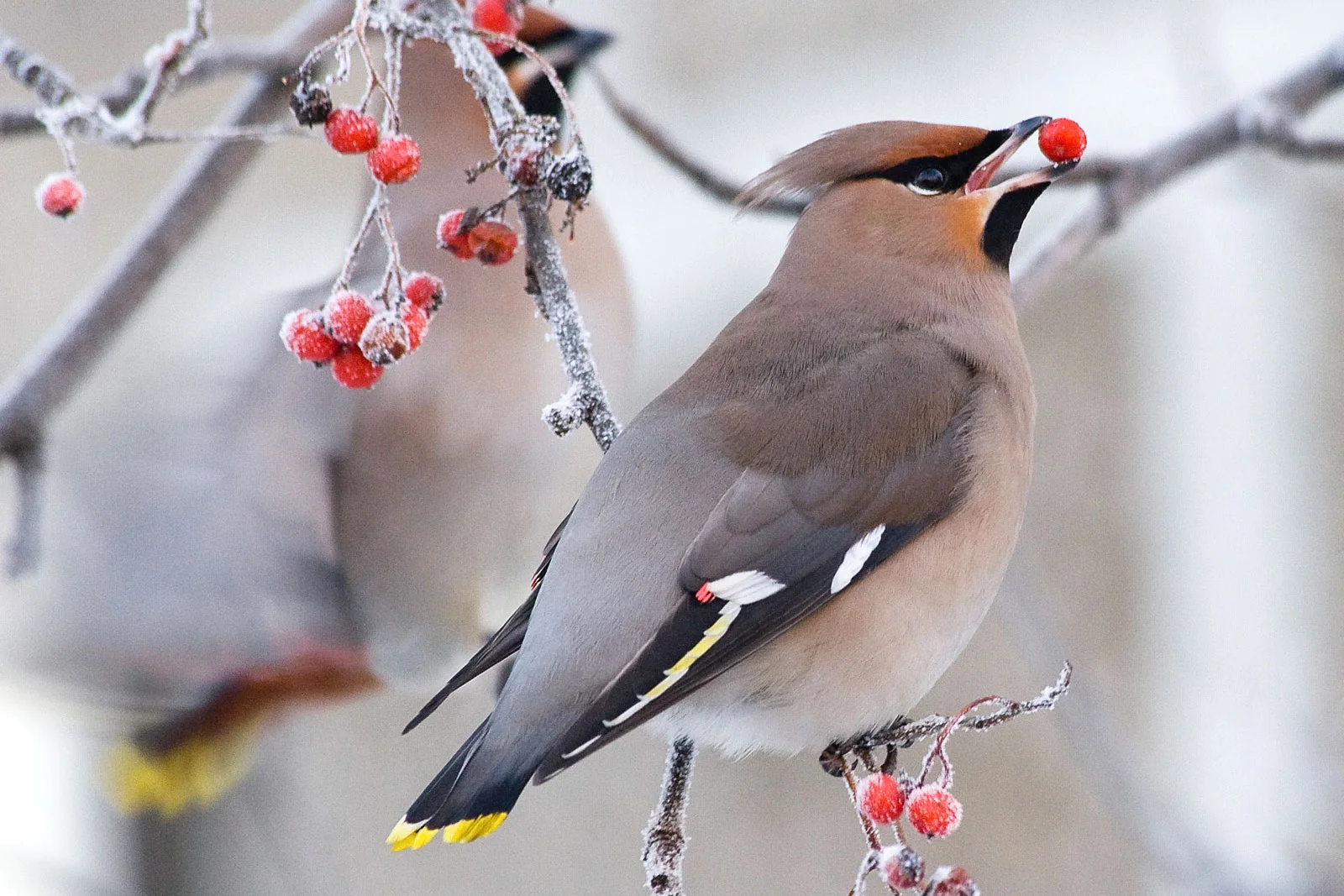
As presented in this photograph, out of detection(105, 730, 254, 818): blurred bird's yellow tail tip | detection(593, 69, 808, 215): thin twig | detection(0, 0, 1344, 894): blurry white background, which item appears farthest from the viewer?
detection(0, 0, 1344, 894): blurry white background

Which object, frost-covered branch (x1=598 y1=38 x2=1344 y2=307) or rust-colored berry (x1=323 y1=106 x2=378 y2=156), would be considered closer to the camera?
rust-colored berry (x1=323 y1=106 x2=378 y2=156)

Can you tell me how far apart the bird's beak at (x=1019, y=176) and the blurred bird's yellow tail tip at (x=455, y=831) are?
59cm

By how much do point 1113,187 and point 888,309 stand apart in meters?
0.51

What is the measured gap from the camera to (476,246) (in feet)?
3.99

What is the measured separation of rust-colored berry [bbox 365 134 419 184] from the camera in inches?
44.6

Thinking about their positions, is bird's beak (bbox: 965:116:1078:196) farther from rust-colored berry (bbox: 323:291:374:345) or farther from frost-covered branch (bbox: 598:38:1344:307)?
rust-colored berry (bbox: 323:291:374:345)

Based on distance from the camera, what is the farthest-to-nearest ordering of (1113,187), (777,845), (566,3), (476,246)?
(566,3)
(777,845)
(1113,187)
(476,246)

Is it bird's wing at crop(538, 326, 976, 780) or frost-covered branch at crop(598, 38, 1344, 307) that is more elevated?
frost-covered branch at crop(598, 38, 1344, 307)

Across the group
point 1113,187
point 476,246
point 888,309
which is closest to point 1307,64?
point 1113,187

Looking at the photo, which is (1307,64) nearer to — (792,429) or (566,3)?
(792,429)

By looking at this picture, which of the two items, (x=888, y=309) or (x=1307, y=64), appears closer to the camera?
(x=888, y=309)

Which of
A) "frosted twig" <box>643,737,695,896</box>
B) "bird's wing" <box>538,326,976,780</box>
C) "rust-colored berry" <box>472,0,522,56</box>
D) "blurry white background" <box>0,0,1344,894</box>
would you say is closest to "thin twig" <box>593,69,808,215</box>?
"rust-colored berry" <box>472,0,522,56</box>

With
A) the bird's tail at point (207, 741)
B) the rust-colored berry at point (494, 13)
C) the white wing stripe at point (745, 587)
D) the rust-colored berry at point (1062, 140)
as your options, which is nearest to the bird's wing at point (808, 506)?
the white wing stripe at point (745, 587)

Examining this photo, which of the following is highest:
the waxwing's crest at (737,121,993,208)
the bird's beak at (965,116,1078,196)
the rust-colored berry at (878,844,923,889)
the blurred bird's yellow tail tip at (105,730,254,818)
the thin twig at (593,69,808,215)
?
the thin twig at (593,69,808,215)
